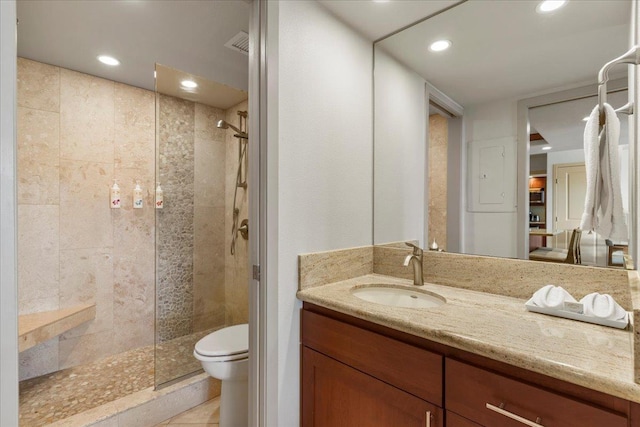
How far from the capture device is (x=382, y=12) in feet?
5.02

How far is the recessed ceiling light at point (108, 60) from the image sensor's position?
81.0 inches

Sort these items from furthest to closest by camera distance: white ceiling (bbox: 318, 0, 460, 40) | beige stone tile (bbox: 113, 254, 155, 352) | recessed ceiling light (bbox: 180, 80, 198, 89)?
beige stone tile (bbox: 113, 254, 155, 352) → recessed ceiling light (bbox: 180, 80, 198, 89) → white ceiling (bbox: 318, 0, 460, 40)

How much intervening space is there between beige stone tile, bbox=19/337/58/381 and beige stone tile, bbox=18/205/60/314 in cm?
28

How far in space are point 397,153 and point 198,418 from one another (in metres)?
2.03

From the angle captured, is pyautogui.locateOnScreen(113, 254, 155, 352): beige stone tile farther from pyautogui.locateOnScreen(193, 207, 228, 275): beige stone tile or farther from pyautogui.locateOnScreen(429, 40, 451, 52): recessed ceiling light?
pyautogui.locateOnScreen(429, 40, 451, 52): recessed ceiling light

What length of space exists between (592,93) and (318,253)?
50.4 inches

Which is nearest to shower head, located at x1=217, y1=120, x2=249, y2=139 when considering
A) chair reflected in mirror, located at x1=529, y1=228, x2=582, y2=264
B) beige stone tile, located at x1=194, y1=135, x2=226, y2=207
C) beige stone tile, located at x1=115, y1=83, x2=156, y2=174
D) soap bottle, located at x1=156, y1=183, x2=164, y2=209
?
beige stone tile, located at x1=194, y1=135, x2=226, y2=207

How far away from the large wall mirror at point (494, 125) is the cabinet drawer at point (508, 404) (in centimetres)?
69

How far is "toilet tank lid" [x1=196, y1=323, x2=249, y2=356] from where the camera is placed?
167 cm

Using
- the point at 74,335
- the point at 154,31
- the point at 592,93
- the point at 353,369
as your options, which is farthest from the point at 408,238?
the point at 74,335

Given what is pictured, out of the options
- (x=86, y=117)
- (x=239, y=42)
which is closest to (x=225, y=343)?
(x=239, y=42)

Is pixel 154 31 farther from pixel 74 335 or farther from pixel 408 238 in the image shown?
pixel 74 335

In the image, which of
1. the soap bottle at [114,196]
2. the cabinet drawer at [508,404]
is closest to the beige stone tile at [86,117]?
the soap bottle at [114,196]

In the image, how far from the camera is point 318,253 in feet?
4.73
